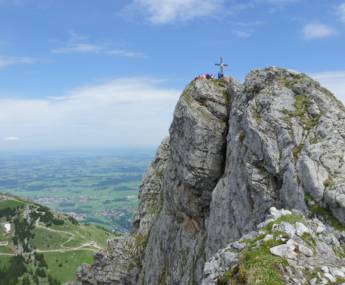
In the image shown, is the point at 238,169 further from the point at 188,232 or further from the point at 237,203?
the point at 188,232

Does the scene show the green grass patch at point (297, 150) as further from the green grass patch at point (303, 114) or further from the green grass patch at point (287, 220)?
the green grass patch at point (287, 220)

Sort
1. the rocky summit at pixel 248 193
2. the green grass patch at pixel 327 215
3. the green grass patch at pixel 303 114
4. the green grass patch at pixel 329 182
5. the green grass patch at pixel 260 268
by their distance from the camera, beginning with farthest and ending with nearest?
the green grass patch at pixel 303 114 < the green grass patch at pixel 329 182 < the green grass patch at pixel 327 215 < the rocky summit at pixel 248 193 < the green grass patch at pixel 260 268

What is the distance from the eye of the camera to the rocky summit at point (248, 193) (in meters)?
16.8

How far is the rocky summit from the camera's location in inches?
663

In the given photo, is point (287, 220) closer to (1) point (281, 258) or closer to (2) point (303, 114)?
(1) point (281, 258)

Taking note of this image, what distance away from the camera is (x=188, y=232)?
49.8 meters

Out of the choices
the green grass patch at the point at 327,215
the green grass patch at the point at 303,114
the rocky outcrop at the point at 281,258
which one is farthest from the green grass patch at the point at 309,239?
the green grass patch at the point at 303,114

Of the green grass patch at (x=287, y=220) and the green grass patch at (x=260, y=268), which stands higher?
the green grass patch at (x=287, y=220)

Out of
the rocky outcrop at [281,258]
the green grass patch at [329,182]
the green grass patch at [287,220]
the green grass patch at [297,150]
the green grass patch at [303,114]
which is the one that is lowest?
the rocky outcrop at [281,258]

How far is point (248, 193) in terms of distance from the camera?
35.5 m

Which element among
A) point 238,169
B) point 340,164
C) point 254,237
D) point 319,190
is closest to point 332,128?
point 340,164

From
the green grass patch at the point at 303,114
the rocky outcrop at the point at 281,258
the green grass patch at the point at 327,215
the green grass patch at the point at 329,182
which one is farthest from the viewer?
the green grass patch at the point at 303,114

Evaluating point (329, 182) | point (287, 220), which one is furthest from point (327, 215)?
point (287, 220)

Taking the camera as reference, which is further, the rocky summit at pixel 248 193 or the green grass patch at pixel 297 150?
the green grass patch at pixel 297 150
